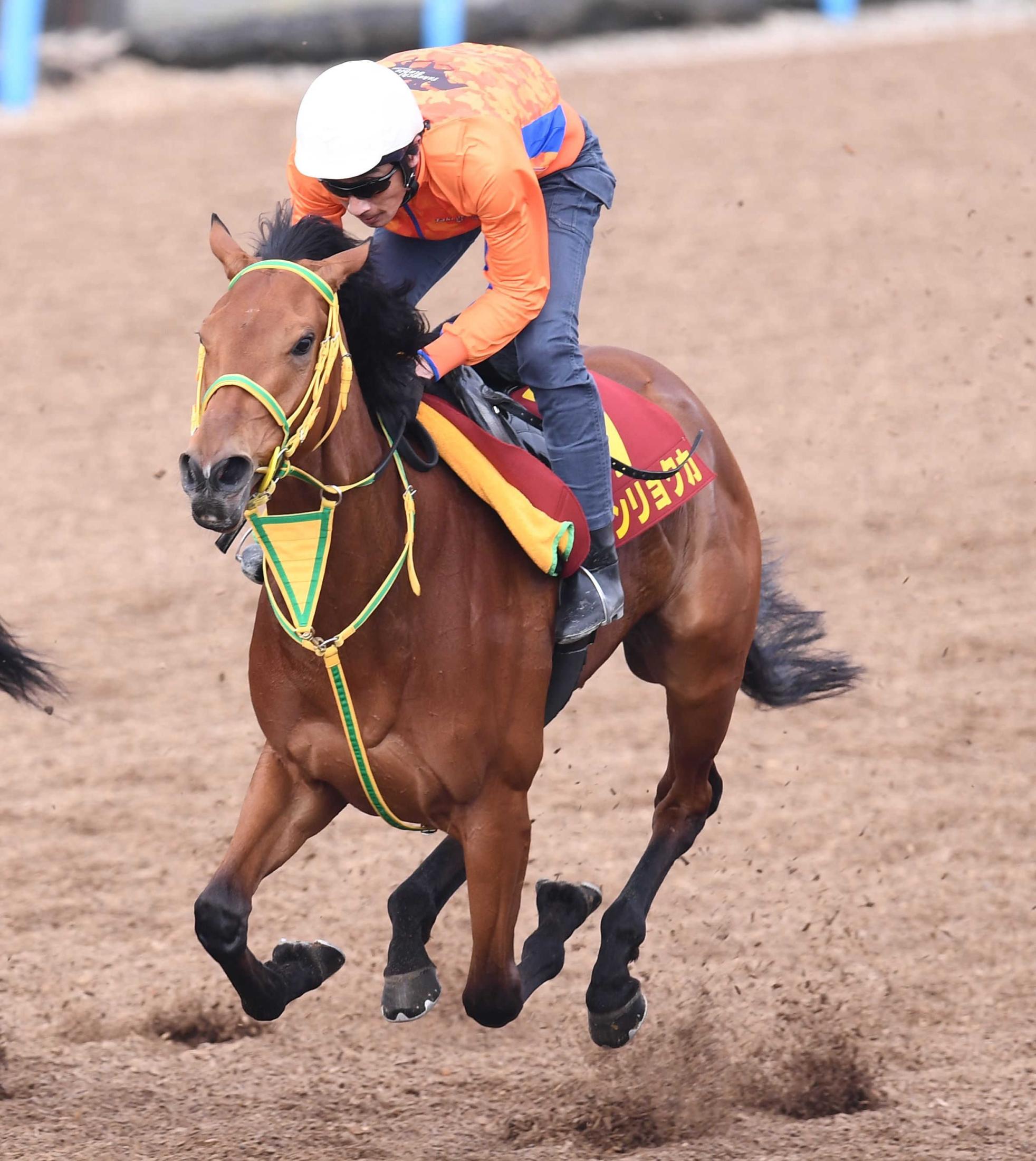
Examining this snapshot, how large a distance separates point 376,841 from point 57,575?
9.13 ft

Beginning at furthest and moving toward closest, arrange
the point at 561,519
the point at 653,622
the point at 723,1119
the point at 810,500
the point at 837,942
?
the point at 810,500 → the point at 837,942 → the point at 653,622 → the point at 723,1119 → the point at 561,519

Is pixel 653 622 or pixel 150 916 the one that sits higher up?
pixel 653 622

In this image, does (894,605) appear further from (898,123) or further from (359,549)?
(898,123)

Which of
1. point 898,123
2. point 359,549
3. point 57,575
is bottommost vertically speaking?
point 57,575

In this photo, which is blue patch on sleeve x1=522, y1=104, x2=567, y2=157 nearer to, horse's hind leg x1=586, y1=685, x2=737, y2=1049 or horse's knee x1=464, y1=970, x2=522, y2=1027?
horse's hind leg x1=586, y1=685, x2=737, y2=1049

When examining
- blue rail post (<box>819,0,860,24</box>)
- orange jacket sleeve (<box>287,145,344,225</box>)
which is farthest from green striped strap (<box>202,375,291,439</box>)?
blue rail post (<box>819,0,860,24</box>)

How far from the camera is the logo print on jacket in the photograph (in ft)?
12.5

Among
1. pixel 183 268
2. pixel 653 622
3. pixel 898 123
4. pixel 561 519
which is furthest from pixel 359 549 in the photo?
pixel 898 123

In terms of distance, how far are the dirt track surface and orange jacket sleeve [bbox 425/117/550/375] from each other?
1.93 metres

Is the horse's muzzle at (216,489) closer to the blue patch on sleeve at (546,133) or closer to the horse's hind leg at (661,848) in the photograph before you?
the blue patch on sleeve at (546,133)

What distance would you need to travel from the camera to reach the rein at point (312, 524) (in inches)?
123

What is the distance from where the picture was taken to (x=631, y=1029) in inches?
175

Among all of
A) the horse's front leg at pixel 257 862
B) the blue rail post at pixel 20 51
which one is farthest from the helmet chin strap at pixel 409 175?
the blue rail post at pixel 20 51

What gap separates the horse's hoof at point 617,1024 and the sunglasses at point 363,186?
2.12m
